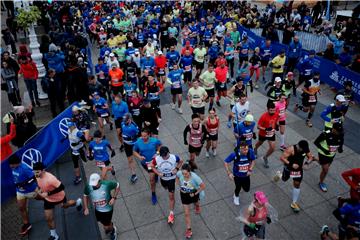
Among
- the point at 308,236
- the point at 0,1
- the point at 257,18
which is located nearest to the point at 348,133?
the point at 308,236

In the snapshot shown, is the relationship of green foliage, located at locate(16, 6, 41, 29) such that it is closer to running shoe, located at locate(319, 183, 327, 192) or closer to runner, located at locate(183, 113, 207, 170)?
runner, located at locate(183, 113, 207, 170)

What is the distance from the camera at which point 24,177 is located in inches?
251

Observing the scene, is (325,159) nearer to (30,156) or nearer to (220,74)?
(220,74)

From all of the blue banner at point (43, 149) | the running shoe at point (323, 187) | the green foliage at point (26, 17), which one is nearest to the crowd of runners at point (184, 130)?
the running shoe at point (323, 187)

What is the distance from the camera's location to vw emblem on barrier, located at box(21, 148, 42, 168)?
7.84 metres

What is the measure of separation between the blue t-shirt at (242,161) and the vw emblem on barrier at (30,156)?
4.89 meters

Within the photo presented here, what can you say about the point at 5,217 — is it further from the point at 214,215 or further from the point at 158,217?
the point at 214,215

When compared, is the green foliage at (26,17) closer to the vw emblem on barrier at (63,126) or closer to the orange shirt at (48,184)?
the vw emblem on barrier at (63,126)

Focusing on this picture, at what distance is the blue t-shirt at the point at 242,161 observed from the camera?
6.75 m

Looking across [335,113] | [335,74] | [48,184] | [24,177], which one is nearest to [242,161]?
[335,113]

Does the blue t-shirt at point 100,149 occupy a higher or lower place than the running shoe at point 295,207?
higher

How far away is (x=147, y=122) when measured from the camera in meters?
8.59

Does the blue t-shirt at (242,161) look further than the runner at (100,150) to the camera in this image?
No

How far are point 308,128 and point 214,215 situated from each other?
18.0 feet
